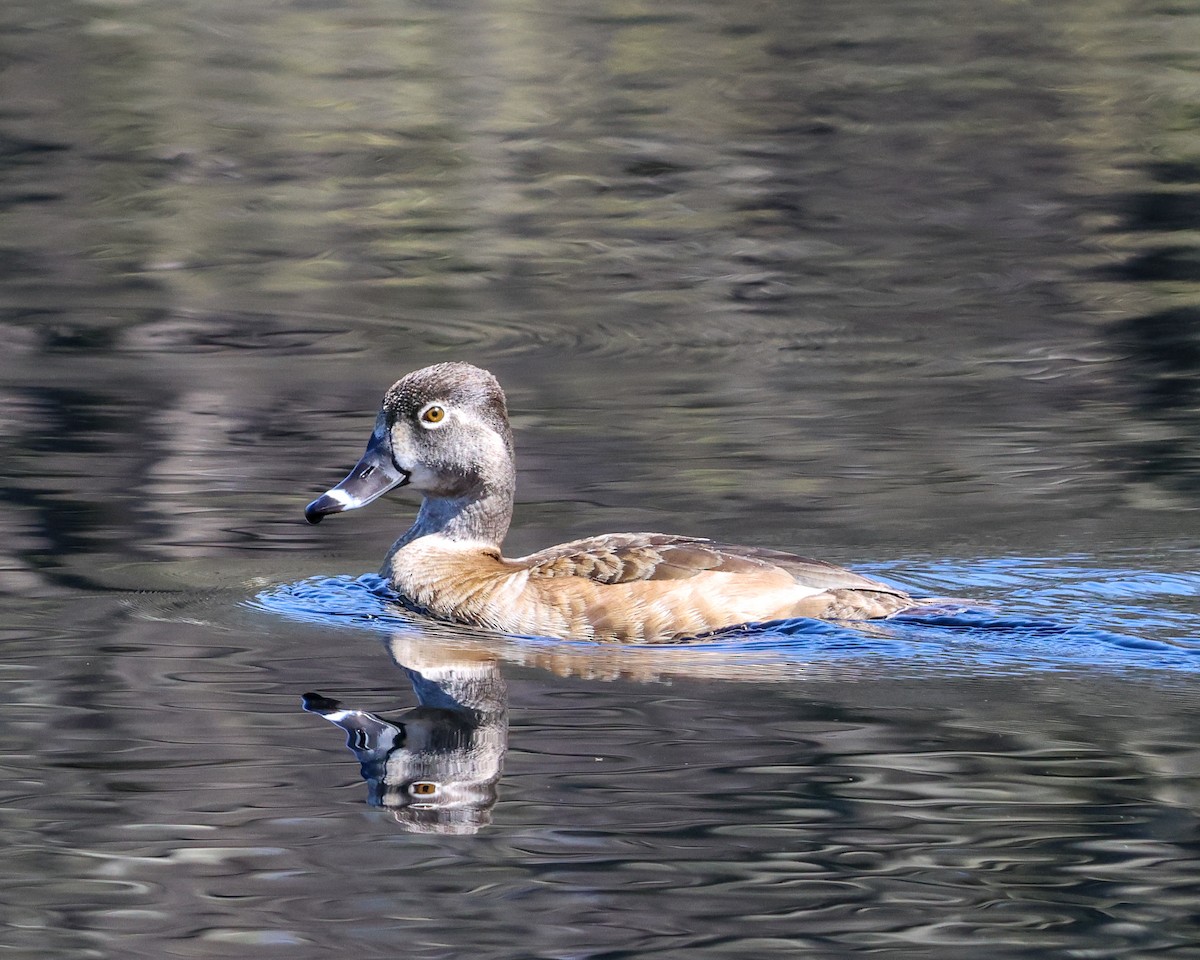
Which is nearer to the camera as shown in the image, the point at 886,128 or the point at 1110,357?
the point at 1110,357

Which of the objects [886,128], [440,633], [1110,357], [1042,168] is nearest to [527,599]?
[440,633]

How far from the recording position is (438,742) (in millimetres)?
6945

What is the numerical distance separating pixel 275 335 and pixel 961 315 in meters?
5.12

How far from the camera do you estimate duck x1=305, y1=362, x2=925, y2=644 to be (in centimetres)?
844

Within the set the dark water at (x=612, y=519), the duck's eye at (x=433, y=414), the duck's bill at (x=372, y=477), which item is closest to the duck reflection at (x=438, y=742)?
the dark water at (x=612, y=519)

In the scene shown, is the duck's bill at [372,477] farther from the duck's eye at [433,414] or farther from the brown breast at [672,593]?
the brown breast at [672,593]

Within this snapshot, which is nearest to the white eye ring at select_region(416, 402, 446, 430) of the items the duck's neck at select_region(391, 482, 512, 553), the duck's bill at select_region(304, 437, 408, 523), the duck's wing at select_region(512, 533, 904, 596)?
the duck's bill at select_region(304, 437, 408, 523)

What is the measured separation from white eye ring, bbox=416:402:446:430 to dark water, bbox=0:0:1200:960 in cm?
78

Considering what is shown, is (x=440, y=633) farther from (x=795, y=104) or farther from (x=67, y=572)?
(x=795, y=104)

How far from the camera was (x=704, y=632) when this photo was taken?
8.48m

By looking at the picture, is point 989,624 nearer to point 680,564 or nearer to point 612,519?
point 680,564

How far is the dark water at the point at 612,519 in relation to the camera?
18.9 ft

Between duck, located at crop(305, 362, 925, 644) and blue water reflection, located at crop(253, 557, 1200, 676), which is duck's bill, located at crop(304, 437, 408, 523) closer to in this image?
duck, located at crop(305, 362, 925, 644)

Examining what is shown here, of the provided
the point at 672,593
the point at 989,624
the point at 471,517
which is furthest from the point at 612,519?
the point at 989,624
